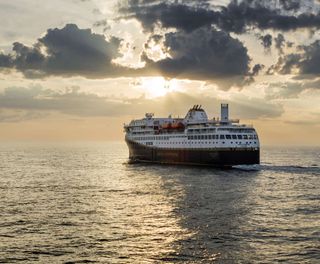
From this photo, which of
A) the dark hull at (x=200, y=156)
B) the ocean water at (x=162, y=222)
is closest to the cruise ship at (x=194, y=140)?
the dark hull at (x=200, y=156)

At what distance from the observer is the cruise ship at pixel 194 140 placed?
116000mm

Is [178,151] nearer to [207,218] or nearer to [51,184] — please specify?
[51,184]

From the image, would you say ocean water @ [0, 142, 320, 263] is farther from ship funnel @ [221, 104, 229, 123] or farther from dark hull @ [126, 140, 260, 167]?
ship funnel @ [221, 104, 229, 123]

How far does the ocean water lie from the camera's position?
37906 millimetres

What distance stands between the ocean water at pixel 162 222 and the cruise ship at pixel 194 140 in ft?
92.1

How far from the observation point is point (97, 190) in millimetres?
80250

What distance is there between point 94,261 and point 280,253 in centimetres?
1486

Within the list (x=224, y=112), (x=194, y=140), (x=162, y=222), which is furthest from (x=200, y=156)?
(x=162, y=222)

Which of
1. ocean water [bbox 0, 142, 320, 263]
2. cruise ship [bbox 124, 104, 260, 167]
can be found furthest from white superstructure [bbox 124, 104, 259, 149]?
ocean water [bbox 0, 142, 320, 263]

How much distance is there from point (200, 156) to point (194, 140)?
18.8ft

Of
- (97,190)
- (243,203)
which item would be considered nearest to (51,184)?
(97,190)

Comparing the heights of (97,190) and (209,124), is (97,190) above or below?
below

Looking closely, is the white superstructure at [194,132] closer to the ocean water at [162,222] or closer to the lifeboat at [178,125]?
the lifeboat at [178,125]

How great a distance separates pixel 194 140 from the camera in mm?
128375
